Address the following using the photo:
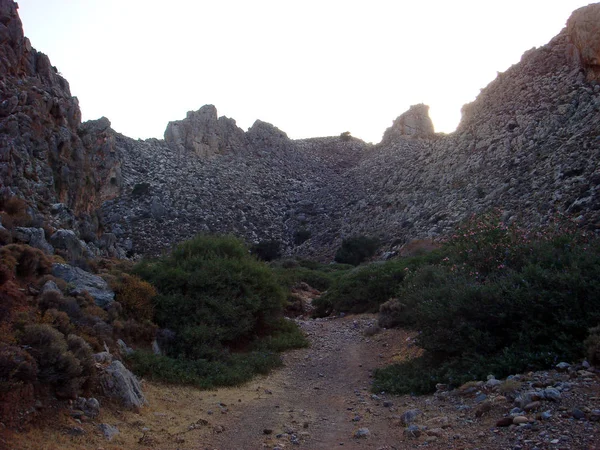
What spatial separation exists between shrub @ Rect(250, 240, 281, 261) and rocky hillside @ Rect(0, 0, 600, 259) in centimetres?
206

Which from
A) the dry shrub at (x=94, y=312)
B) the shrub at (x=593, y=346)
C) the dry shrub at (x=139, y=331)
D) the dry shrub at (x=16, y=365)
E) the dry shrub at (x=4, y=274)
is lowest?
the shrub at (x=593, y=346)

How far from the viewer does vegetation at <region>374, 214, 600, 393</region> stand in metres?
7.11

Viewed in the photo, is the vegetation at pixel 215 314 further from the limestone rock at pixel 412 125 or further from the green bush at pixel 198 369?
the limestone rock at pixel 412 125

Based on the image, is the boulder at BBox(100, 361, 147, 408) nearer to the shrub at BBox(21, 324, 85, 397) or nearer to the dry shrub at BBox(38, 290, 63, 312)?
the shrub at BBox(21, 324, 85, 397)

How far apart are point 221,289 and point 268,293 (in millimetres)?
1571

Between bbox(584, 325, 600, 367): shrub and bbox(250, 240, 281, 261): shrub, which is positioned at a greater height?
bbox(250, 240, 281, 261): shrub

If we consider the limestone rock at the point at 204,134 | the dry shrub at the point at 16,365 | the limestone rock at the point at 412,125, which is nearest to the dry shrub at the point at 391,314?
the dry shrub at the point at 16,365

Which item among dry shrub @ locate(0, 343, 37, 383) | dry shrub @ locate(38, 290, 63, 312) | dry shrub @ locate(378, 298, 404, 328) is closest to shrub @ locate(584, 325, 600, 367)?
dry shrub @ locate(0, 343, 37, 383)

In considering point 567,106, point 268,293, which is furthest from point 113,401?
point 567,106

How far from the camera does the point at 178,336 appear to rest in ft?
35.7

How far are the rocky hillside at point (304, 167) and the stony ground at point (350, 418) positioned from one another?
26.3 ft

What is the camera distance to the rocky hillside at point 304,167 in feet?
59.6

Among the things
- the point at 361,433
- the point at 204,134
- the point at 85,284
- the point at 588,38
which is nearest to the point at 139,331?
Result: the point at 85,284

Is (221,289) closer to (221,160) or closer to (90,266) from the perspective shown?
(90,266)
